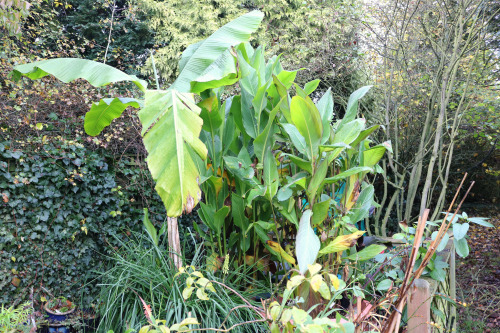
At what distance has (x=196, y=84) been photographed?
233cm

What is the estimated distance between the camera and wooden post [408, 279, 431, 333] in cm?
181

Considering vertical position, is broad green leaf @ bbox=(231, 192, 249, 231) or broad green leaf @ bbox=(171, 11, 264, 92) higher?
broad green leaf @ bbox=(171, 11, 264, 92)

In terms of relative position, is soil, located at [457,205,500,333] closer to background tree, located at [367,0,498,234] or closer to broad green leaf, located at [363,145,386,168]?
background tree, located at [367,0,498,234]

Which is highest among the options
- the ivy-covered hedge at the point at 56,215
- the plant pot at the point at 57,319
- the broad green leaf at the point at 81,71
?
the broad green leaf at the point at 81,71

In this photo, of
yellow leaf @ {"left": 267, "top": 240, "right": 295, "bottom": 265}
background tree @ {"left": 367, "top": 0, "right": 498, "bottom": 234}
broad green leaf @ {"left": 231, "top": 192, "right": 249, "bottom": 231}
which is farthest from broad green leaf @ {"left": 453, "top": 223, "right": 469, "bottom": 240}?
background tree @ {"left": 367, "top": 0, "right": 498, "bottom": 234}

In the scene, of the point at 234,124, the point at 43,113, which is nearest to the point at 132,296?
the point at 234,124

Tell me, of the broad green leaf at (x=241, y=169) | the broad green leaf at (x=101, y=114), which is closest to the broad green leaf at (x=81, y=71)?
the broad green leaf at (x=101, y=114)

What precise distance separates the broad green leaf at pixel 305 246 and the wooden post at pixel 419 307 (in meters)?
0.51

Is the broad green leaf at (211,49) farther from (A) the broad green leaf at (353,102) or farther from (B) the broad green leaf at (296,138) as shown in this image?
(A) the broad green leaf at (353,102)

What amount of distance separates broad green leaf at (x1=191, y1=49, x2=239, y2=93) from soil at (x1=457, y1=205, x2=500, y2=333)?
118 inches

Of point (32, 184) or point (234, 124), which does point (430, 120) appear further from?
point (32, 184)

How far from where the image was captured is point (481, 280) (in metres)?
5.79

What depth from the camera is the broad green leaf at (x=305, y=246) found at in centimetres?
183

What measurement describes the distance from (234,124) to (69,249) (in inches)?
89.7
